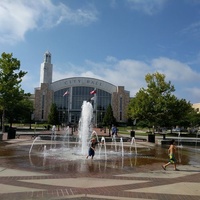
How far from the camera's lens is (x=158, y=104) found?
35.4 metres

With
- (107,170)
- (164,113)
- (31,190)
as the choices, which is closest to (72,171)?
(107,170)

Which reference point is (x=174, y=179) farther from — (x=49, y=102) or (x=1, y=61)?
(x=49, y=102)

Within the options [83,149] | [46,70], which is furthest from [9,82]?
[46,70]

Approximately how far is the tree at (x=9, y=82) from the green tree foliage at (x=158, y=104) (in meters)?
15.1

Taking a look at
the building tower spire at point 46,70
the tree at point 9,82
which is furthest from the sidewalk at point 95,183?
the building tower spire at point 46,70

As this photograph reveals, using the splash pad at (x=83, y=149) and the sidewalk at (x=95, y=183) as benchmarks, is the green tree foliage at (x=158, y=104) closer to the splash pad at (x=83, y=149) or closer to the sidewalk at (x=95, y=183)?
the splash pad at (x=83, y=149)

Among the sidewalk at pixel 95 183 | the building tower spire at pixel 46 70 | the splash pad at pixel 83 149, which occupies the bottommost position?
the sidewalk at pixel 95 183

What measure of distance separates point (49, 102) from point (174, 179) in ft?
285

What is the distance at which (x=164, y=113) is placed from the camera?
1396 inches

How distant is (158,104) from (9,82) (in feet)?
60.0

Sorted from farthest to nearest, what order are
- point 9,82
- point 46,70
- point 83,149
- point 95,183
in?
point 46,70 → point 9,82 → point 83,149 → point 95,183

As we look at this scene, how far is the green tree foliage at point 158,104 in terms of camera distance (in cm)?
3544

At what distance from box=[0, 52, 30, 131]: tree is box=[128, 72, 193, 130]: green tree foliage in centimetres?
1511

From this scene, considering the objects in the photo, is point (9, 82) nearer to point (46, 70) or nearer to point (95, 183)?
point (95, 183)
